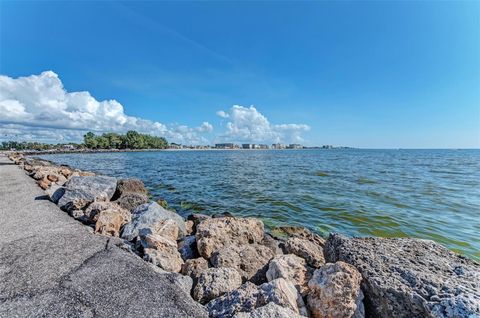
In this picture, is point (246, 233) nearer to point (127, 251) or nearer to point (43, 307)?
point (127, 251)

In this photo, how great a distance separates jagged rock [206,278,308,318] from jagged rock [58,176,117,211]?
19.9ft

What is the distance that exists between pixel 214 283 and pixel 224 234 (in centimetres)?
182

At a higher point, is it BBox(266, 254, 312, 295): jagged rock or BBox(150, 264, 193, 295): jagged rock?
BBox(266, 254, 312, 295): jagged rock

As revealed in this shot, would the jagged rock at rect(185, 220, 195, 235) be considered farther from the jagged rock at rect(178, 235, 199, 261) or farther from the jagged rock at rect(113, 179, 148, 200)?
the jagged rock at rect(113, 179, 148, 200)

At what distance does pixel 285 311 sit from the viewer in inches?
98.7

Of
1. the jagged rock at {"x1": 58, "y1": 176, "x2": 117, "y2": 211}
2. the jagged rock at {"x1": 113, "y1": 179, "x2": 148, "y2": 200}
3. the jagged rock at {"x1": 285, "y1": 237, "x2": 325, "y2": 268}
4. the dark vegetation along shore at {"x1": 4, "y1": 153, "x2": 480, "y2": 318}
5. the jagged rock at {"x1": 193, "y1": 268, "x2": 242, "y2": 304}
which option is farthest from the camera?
the jagged rock at {"x1": 113, "y1": 179, "x2": 148, "y2": 200}

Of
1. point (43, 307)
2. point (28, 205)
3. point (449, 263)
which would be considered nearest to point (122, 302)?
point (43, 307)

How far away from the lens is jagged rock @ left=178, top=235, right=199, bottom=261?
497 centimetres

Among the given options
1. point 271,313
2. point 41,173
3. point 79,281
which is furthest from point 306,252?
point 41,173

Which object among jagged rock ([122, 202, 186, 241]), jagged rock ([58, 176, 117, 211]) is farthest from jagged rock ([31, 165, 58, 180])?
jagged rock ([122, 202, 186, 241])

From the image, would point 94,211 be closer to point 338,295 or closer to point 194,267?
point 194,267

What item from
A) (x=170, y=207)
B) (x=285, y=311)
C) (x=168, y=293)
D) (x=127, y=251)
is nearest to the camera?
(x=285, y=311)

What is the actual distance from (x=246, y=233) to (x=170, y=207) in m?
6.42

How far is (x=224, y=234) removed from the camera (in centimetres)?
517
